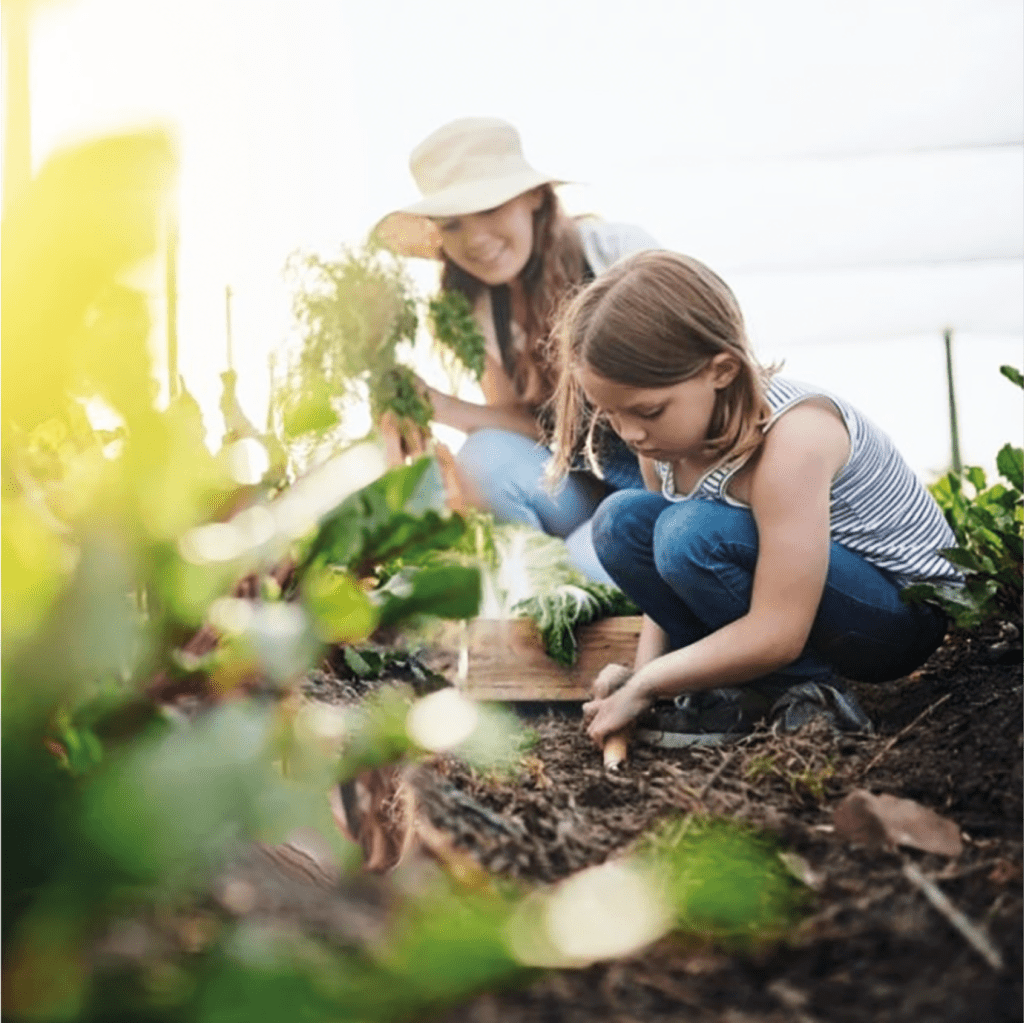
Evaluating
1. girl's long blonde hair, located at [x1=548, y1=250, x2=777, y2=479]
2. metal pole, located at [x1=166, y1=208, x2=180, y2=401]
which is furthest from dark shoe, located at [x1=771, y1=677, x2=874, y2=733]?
metal pole, located at [x1=166, y1=208, x2=180, y2=401]

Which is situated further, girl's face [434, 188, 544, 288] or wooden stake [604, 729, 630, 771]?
girl's face [434, 188, 544, 288]

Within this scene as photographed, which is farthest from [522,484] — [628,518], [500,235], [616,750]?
[616,750]

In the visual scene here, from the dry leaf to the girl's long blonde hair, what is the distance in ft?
2.73

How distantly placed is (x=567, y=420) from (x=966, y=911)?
1.47 m

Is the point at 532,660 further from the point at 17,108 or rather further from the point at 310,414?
the point at 310,414

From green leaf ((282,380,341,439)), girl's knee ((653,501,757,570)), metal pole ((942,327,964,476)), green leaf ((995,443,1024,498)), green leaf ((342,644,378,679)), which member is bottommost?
metal pole ((942,327,964,476))

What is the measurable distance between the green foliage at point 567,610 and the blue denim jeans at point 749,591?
35cm

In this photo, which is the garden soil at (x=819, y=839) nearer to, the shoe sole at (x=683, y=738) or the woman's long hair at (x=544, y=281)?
the shoe sole at (x=683, y=738)

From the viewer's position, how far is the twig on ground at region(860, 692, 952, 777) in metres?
1.51

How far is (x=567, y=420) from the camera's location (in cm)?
224

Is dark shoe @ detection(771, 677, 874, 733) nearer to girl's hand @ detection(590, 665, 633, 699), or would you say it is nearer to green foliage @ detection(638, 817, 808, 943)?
girl's hand @ detection(590, 665, 633, 699)

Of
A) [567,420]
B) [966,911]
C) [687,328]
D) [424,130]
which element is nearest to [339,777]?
[966,911]

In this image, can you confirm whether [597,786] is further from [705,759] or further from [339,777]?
[339,777]

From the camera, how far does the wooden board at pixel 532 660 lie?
2.44 meters
